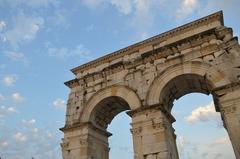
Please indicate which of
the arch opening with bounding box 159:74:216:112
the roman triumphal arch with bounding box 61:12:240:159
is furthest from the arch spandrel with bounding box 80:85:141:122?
the arch opening with bounding box 159:74:216:112

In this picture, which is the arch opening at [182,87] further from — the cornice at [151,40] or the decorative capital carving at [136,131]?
the cornice at [151,40]

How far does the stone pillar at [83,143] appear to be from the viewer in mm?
10875

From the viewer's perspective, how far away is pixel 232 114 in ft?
28.2

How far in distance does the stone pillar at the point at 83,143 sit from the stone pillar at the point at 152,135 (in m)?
2.14

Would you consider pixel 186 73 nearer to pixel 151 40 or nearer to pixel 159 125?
pixel 159 125

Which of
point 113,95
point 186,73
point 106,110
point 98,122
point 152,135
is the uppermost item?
point 186,73

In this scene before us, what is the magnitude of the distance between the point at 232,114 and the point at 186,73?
238 centimetres

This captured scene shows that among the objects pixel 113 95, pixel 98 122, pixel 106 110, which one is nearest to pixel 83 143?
pixel 98 122

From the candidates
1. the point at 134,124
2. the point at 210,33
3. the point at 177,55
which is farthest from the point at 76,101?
the point at 210,33

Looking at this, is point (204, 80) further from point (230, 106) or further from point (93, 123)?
point (93, 123)

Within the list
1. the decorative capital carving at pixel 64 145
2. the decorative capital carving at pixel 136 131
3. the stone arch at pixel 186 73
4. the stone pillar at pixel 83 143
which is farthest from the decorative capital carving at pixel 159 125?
the decorative capital carving at pixel 64 145

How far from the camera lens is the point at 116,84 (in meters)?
11.7

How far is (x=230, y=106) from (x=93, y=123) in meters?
5.72

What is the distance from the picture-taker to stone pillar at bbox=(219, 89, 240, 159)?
8.18m
